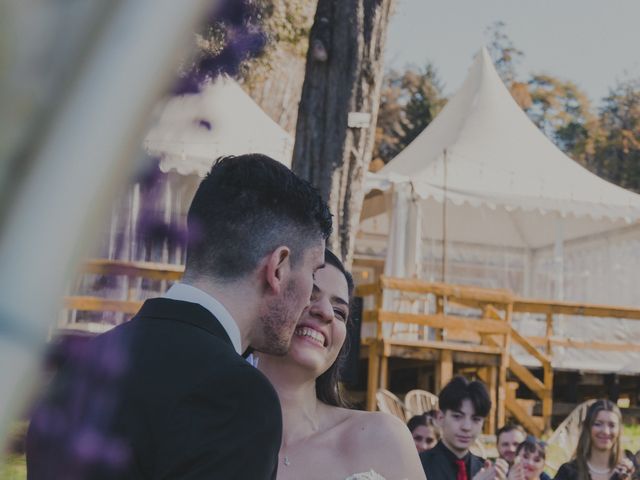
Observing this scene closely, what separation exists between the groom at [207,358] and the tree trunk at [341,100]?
388cm

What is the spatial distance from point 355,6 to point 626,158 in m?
37.0

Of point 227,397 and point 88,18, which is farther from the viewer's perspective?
point 227,397

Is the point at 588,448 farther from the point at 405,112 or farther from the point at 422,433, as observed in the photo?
the point at 405,112

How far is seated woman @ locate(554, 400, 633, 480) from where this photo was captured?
626 cm

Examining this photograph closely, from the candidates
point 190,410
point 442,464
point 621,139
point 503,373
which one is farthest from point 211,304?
point 621,139

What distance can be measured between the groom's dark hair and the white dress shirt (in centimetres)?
4

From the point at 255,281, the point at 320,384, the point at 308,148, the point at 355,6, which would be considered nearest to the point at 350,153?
the point at 308,148

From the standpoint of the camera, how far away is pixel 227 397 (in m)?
1.40

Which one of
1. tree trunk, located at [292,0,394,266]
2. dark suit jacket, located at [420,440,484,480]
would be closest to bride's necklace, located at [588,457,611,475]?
dark suit jacket, located at [420,440,484,480]

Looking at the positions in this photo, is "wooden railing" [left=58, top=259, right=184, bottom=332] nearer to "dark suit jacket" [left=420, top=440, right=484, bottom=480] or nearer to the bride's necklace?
"dark suit jacket" [left=420, top=440, right=484, bottom=480]

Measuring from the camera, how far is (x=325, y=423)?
9.70ft

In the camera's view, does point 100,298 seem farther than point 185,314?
No

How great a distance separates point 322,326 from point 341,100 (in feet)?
10.1

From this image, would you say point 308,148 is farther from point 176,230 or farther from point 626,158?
point 626,158
